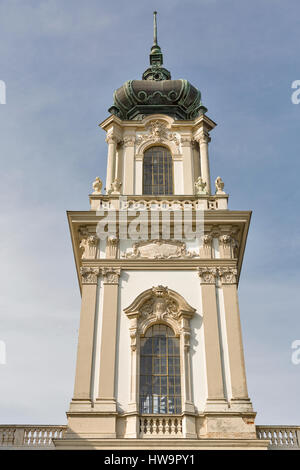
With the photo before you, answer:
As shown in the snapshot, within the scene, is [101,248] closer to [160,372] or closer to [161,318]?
[161,318]

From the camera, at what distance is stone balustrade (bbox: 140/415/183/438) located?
16.5m

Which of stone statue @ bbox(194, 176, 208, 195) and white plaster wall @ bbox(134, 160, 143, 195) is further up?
white plaster wall @ bbox(134, 160, 143, 195)

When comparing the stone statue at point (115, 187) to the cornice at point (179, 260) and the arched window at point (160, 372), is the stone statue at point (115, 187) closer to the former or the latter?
the cornice at point (179, 260)

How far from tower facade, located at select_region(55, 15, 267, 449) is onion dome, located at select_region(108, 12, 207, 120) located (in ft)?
6.26

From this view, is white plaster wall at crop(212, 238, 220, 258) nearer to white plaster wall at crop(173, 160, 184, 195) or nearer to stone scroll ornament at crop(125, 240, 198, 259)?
stone scroll ornament at crop(125, 240, 198, 259)

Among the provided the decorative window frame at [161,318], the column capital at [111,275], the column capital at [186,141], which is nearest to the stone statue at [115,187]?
the column capital at [186,141]

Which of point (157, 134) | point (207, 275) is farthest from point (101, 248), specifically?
point (157, 134)

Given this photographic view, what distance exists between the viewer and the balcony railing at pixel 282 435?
16.8 meters

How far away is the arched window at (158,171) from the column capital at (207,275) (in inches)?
182

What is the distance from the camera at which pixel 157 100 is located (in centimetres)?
2603

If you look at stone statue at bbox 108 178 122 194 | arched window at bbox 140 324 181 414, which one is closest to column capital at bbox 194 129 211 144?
stone statue at bbox 108 178 122 194

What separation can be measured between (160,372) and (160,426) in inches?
68.7
